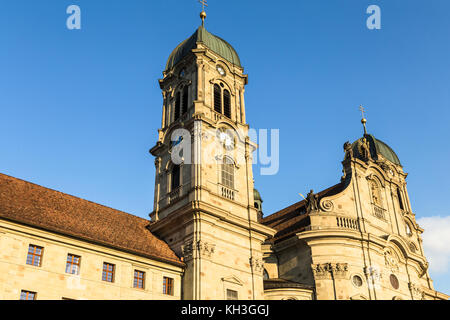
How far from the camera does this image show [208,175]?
38219mm

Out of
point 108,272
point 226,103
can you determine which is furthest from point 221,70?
point 108,272

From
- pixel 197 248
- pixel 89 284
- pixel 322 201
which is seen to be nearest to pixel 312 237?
pixel 322 201

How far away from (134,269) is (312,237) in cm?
1621

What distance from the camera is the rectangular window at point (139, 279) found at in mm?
32625

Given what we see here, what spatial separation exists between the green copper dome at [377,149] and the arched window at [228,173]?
25.1 metres

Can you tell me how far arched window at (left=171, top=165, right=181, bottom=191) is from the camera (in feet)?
131

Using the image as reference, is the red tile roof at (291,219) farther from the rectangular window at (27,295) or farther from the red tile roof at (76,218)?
the rectangular window at (27,295)

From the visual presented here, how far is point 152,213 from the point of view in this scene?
40.8 metres

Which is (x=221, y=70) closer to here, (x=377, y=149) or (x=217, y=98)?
(x=217, y=98)

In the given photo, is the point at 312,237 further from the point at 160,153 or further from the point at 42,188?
the point at 42,188

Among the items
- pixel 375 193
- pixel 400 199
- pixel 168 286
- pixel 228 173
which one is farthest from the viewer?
pixel 400 199

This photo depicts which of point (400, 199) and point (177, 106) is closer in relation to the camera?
point (177, 106)

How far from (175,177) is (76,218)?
9613mm
